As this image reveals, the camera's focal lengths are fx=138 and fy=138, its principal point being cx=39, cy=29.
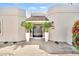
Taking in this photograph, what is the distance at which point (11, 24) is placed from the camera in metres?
1.81

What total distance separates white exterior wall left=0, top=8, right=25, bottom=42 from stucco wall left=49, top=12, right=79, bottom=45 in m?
0.42

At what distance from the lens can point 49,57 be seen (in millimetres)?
1631

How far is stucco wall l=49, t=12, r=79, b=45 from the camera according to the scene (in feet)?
5.79

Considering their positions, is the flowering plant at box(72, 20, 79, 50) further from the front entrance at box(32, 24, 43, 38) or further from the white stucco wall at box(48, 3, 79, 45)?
the front entrance at box(32, 24, 43, 38)

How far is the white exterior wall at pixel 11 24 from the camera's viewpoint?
A: 5.85ft

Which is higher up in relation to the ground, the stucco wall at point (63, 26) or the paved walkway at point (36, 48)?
the stucco wall at point (63, 26)

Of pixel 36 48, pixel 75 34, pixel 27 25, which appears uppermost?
pixel 27 25

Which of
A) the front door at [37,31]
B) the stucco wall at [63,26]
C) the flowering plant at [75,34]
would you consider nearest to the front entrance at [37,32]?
the front door at [37,31]

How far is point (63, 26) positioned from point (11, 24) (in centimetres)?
68

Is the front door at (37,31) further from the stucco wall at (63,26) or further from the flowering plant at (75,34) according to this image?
the flowering plant at (75,34)

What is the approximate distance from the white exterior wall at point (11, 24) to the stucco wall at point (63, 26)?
1.38ft

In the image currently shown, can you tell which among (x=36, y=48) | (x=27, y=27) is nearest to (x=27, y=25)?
(x=27, y=27)

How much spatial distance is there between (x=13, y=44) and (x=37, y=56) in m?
0.37

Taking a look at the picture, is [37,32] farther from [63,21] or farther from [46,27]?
[63,21]
